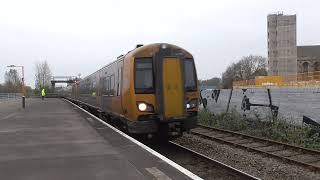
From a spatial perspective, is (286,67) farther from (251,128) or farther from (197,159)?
(197,159)

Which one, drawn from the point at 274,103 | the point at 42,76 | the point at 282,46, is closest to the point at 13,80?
the point at 42,76

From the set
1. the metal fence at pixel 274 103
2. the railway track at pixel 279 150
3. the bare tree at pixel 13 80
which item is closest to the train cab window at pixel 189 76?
the railway track at pixel 279 150

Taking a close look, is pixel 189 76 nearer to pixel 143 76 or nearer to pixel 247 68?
pixel 143 76

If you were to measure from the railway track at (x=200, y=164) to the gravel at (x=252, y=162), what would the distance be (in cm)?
55

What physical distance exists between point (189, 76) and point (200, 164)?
3096mm

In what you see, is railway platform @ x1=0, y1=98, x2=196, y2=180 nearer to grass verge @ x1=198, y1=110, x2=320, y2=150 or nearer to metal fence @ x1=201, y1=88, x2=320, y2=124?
grass verge @ x1=198, y1=110, x2=320, y2=150

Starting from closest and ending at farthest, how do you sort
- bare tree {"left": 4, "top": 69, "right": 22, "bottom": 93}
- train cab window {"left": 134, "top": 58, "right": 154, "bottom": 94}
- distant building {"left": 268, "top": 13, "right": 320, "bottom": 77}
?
1. train cab window {"left": 134, "top": 58, "right": 154, "bottom": 94}
2. bare tree {"left": 4, "top": 69, "right": 22, "bottom": 93}
3. distant building {"left": 268, "top": 13, "right": 320, "bottom": 77}

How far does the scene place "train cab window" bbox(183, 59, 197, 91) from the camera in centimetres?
1428

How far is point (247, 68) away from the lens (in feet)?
398

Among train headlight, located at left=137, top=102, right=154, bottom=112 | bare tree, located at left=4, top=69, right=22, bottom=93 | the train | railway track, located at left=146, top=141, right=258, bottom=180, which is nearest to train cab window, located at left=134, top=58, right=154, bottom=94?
the train

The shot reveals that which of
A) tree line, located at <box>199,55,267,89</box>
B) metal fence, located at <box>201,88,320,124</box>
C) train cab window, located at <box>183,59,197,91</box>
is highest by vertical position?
tree line, located at <box>199,55,267,89</box>

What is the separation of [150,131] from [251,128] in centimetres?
734

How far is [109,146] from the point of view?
11328mm

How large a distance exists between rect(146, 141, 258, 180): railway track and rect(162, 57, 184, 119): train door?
1.24 meters
